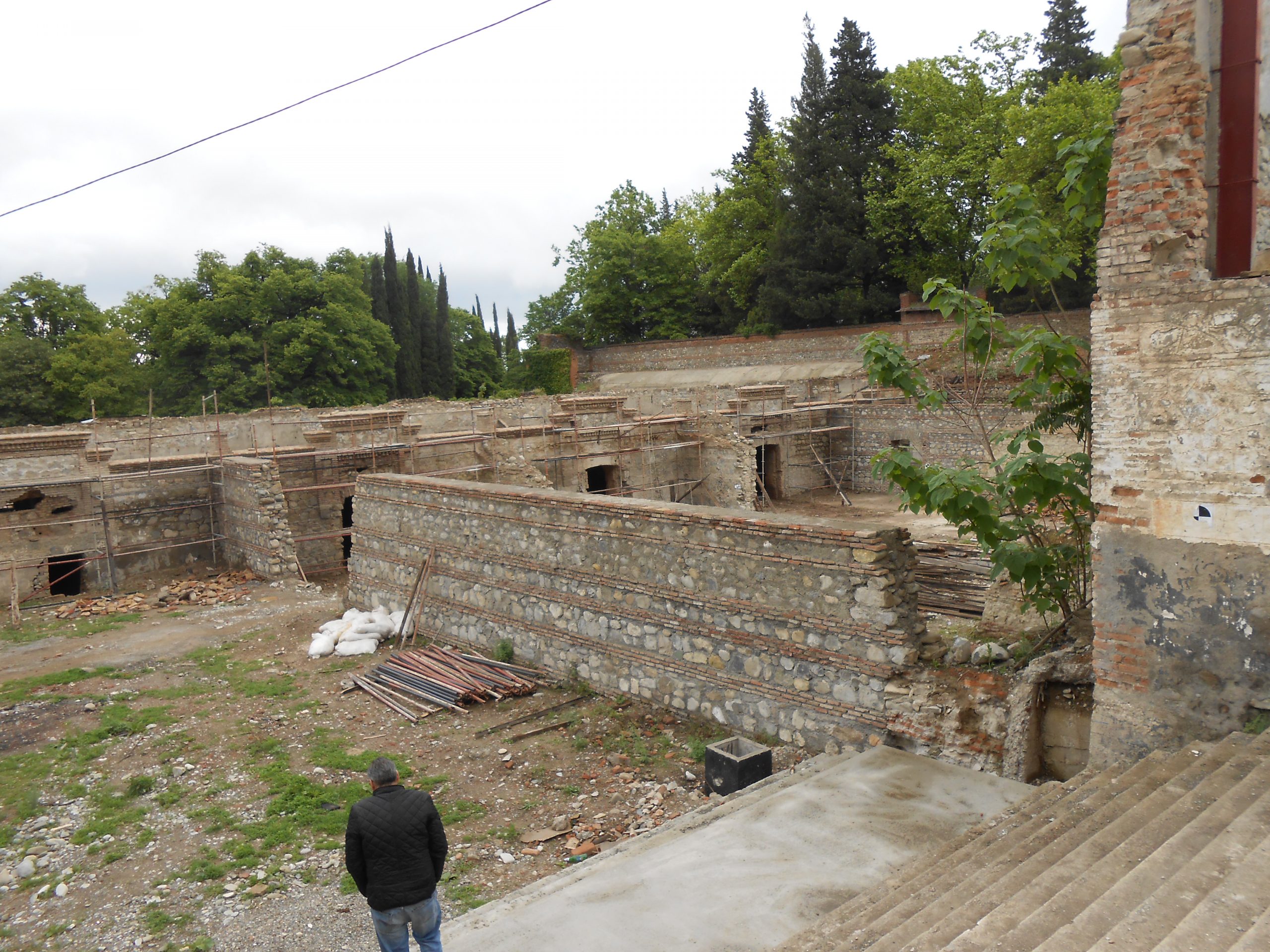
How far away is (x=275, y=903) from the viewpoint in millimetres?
5496

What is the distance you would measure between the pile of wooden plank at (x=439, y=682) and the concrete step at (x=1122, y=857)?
637cm

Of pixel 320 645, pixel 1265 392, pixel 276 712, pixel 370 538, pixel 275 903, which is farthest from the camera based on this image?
pixel 370 538

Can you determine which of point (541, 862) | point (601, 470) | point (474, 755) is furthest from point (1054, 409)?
point (601, 470)

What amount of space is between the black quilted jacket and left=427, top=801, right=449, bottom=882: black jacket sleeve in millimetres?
26

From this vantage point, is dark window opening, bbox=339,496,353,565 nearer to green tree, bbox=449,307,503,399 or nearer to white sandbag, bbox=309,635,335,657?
white sandbag, bbox=309,635,335,657

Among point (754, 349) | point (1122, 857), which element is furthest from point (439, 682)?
point (754, 349)

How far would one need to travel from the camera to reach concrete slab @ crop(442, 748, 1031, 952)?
427 centimetres

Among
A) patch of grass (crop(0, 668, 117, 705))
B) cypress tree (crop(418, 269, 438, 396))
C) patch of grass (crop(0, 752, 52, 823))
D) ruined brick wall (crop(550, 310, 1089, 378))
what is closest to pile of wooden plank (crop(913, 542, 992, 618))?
patch of grass (crop(0, 752, 52, 823))

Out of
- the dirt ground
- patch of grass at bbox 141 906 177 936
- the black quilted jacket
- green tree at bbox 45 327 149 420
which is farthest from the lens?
green tree at bbox 45 327 149 420

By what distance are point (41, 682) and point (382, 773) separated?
321 inches

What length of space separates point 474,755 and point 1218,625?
19.6ft

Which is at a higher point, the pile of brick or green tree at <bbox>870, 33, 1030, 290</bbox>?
green tree at <bbox>870, 33, 1030, 290</bbox>

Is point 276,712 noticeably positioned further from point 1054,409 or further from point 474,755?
point 1054,409

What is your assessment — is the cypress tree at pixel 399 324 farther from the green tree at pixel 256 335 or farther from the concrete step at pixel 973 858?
the concrete step at pixel 973 858
